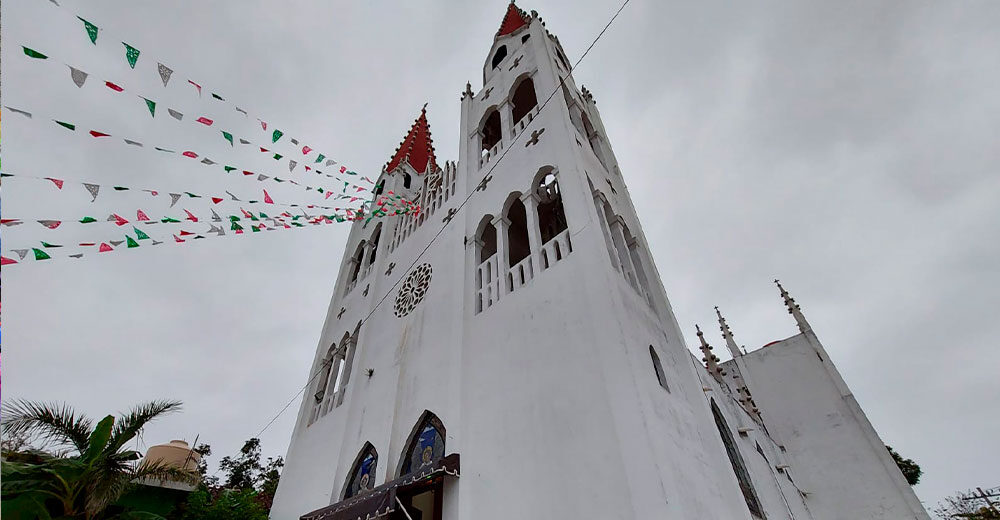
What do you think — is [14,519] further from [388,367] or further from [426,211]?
[426,211]

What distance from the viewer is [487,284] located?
27.4ft

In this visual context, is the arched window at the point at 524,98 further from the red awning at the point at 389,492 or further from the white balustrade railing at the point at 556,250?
the red awning at the point at 389,492

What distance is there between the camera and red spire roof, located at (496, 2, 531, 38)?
1453 cm

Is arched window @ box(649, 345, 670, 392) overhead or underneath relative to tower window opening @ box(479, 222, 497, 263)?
underneath

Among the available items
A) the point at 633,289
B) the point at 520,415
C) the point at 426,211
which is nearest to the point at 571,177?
the point at 633,289

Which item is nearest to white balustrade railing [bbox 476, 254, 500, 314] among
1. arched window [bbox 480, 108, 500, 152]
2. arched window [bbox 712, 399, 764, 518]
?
arched window [bbox 712, 399, 764, 518]

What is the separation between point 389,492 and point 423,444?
123 centimetres

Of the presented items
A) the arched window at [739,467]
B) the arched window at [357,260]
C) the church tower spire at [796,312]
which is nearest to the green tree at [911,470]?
the church tower spire at [796,312]

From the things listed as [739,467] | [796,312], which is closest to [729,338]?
[796,312]

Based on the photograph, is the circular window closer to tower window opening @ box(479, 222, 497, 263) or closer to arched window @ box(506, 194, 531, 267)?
tower window opening @ box(479, 222, 497, 263)

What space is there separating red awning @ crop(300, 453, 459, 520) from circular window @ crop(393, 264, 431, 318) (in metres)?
4.17

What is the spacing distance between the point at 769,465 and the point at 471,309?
363 inches

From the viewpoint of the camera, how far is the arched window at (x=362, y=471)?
8.25 meters

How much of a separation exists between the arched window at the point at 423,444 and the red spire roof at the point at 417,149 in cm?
1067
